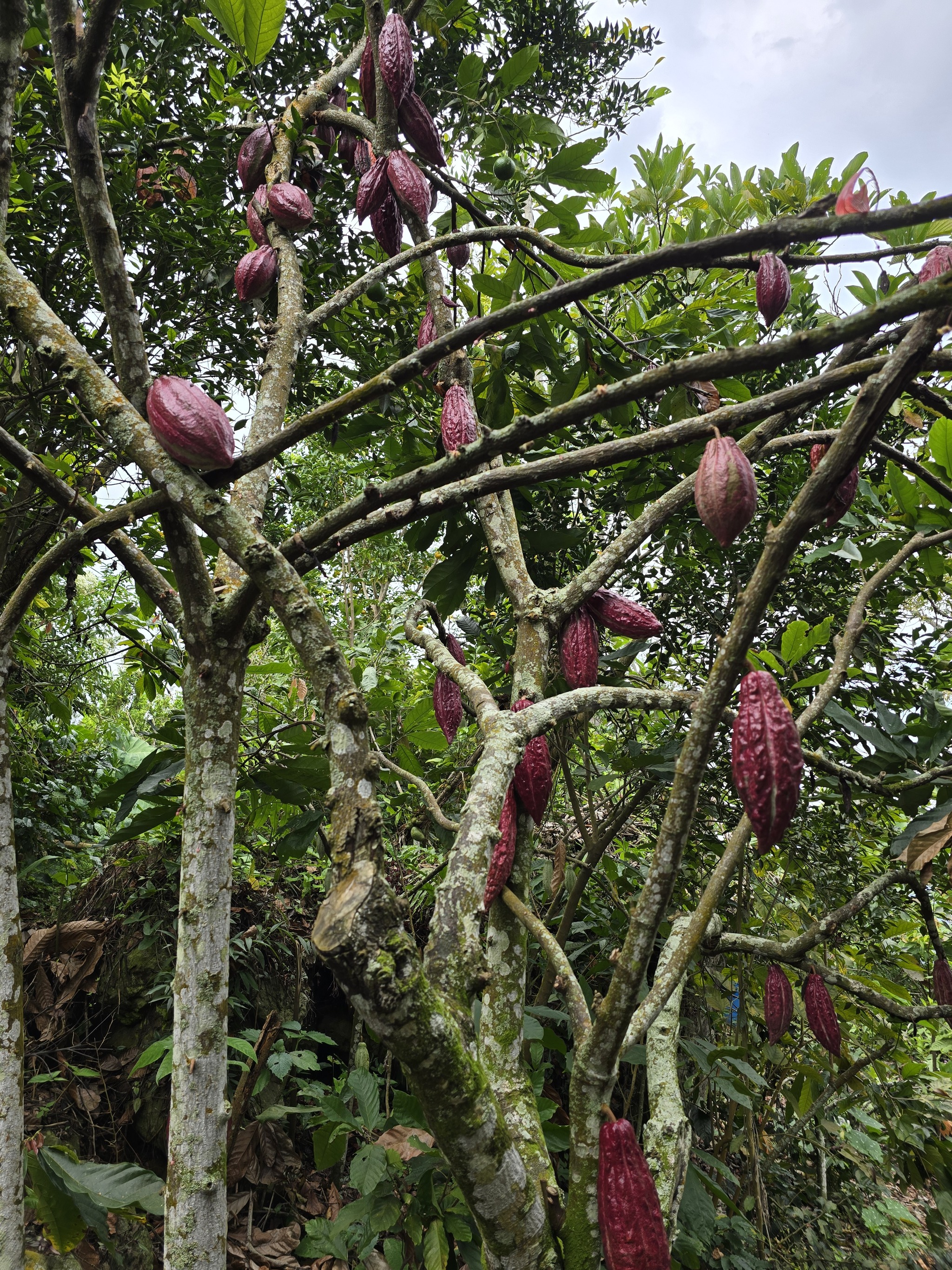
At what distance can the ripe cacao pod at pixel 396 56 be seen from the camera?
1.29 metres

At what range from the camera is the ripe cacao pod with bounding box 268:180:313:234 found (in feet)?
4.74

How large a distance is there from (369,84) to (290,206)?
0.32 metres

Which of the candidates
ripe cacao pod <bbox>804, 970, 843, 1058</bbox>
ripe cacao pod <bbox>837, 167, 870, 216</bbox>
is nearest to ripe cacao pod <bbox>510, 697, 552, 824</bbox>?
ripe cacao pod <bbox>804, 970, 843, 1058</bbox>

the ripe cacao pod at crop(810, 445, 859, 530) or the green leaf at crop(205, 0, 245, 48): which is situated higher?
the green leaf at crop(205, 0, 245, 48)

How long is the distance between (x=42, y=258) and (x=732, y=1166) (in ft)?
11.2

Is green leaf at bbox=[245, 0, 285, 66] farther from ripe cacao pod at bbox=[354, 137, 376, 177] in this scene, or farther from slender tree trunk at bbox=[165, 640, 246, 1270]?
slender tree trunk at bbox=[165, 640, 246, 1270]

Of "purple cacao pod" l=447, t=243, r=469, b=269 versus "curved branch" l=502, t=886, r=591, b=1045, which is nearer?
"curved branch" l=502, t=886, r=591, b=1045

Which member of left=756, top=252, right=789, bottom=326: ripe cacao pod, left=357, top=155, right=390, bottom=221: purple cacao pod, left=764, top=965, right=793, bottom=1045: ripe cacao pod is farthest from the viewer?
left=764, top=965, right=793, bottom=1045: ripe cacao pod

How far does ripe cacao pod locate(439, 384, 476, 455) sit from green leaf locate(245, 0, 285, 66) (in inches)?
25.1

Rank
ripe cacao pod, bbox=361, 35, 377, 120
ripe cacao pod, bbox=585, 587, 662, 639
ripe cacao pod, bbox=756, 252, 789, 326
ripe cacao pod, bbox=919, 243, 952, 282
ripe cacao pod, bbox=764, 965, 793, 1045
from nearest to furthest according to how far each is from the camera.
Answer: ripe cacao pod, bbox=919, 243, 952, 282
ripe cacao pod, bbox=756, 252, 789, 326
ripe cacao pod, bbox=585, 587, 662, 639
ripe cacao pod, bbox=361, 35, 377, 120
ripe cacao pod, bbox=764, 965, 793, 1045

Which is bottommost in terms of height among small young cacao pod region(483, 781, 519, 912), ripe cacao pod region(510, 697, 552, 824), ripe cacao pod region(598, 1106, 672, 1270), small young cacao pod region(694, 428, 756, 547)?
ripe cacao pod region(598, 1106, 672, 1270)

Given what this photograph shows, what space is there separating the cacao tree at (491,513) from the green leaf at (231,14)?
1 centimetres

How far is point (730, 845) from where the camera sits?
3.76 feet

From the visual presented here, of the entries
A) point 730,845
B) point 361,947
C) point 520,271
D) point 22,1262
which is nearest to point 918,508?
point 730,845
